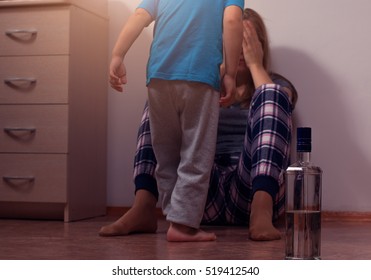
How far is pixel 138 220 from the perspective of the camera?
1.92m

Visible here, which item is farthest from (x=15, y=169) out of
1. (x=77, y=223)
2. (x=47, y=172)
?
(x=77, y=223)

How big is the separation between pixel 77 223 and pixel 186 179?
2.39 ft

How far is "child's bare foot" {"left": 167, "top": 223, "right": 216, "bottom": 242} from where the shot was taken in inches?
69.3

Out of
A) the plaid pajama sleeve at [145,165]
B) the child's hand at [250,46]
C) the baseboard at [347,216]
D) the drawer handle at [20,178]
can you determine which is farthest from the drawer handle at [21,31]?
the baseboard at [347,216]

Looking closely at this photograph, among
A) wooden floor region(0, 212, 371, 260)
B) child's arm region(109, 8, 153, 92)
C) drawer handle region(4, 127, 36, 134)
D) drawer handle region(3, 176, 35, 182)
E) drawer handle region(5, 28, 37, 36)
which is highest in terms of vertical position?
drawer handle region(5, 28, 37, 36)

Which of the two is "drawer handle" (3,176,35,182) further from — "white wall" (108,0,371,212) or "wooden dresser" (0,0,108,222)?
"white wall" (108,0,371,212)

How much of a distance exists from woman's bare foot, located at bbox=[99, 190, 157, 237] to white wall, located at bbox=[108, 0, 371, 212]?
81 centimetres

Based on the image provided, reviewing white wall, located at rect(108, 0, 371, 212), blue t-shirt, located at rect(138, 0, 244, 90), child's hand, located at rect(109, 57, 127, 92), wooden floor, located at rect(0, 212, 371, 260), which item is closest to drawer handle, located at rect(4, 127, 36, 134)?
wooden floor, located at rect(0, 212, 371, 260)

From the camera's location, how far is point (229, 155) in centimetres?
231

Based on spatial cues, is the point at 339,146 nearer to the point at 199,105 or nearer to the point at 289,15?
the point at 289,15

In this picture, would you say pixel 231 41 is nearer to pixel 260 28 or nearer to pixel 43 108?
pixel 260 28

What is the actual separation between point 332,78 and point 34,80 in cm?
105

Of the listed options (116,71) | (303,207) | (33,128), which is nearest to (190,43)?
(116,71)

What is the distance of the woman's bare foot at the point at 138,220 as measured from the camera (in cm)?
188
